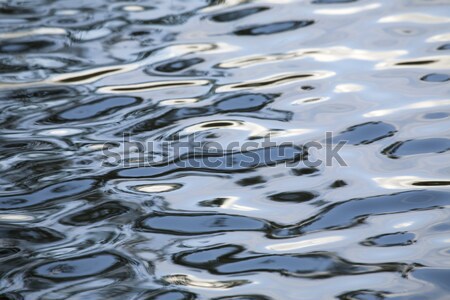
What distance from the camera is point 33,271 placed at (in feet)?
8.02

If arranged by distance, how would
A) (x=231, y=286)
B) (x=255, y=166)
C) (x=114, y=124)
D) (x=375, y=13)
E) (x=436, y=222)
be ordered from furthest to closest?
(x=375, y=13), (x=114, y=124), (x=255, y=166), (x=436, y=222), (x=231, y=286)

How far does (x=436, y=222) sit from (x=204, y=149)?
0.98 metres

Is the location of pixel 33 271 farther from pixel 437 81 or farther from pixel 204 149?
pixel 437 81

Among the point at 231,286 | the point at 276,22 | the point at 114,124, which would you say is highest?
the point at 276,22

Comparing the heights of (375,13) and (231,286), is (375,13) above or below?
above

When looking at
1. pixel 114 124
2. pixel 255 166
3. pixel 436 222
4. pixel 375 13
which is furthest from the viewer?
pixel 375 13


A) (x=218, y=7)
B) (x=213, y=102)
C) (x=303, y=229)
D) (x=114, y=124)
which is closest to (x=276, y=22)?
(x=218, y=7)

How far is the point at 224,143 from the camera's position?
3207mm

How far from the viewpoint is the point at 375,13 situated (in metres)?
4.29

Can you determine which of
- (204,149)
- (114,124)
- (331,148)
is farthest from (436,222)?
(114,124)

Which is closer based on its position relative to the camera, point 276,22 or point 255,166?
point 255,166

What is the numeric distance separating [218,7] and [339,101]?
51.3 inches

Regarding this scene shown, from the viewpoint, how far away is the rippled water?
2.40 meters

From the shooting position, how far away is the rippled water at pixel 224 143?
2.40 meters
